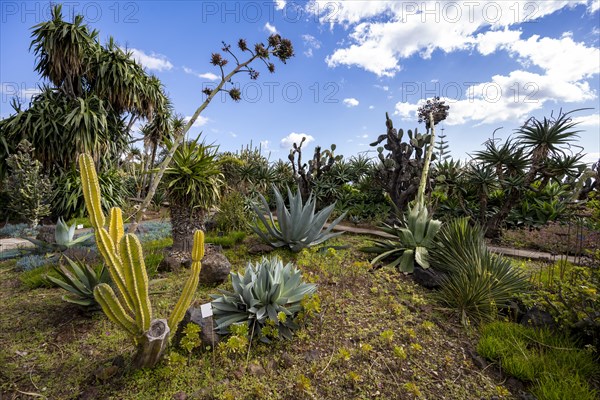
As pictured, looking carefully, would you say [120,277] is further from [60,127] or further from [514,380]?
[60,127]

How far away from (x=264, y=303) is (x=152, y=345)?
34.1 inches

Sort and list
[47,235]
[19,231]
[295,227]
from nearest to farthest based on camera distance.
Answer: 1. [295,227]
2. [47,235]
3. [19,231]

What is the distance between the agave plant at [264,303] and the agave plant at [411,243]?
1.86 meters

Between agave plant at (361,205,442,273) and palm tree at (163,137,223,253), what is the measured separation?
8.70ft

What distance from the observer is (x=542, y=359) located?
2.11m

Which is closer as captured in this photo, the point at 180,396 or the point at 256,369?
the point at 180,396

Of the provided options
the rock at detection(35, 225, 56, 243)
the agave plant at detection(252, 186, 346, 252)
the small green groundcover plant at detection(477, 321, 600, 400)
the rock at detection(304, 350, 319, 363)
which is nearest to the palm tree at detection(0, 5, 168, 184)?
the rock at detection(35, 225, 56, 243)

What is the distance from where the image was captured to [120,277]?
1832 millimetres

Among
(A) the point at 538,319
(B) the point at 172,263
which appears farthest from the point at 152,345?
(A) the point at 538,319

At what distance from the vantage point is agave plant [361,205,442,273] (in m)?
4.10

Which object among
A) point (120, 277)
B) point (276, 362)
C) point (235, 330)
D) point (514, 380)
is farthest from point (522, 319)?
point (120, 277)

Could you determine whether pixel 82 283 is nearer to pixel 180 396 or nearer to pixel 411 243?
pixel 180 396

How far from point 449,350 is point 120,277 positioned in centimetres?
253

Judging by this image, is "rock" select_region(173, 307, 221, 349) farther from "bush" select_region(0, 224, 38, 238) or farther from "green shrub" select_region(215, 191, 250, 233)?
"bush" select_region(0, 224, 38, 238)
